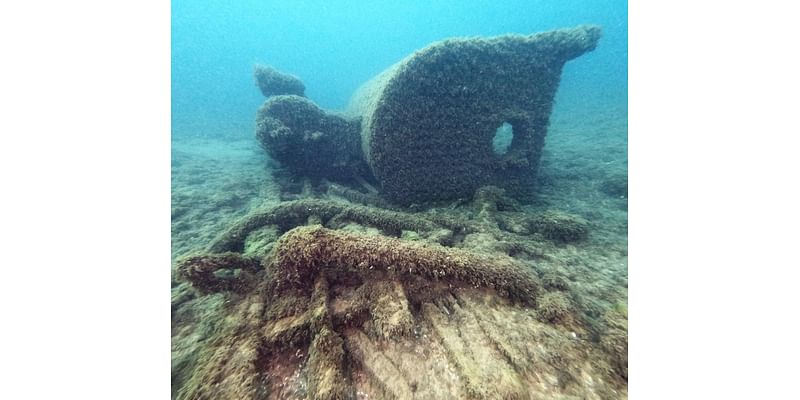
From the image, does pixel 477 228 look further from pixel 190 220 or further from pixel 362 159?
pixel 190 220

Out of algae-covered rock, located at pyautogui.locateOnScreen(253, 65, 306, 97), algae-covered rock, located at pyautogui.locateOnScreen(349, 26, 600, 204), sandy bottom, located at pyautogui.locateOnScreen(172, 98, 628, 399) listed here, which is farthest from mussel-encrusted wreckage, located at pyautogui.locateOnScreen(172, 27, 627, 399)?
algae-covered rock, located at pyautogui.locateOnScreen(253, 65, 306, 97)

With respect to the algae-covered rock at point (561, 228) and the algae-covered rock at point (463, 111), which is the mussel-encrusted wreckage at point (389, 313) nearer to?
the algae-covered rock at point (561, 228)

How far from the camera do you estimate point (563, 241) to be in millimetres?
4172

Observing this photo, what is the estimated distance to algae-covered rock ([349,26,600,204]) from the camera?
5480 millimetres

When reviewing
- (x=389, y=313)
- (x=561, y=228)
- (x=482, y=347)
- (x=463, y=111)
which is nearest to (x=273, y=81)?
(x=463, y=111)

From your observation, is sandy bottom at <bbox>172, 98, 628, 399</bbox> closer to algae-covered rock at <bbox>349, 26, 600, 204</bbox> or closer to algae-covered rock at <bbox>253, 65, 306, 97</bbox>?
algae-covered rock at <bbox>349, 26, 600, 204</bbox>

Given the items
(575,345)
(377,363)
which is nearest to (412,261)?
(377,363)

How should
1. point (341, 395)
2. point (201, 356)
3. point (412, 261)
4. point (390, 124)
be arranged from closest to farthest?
1. point (341, 395)
2. point (201, 356)
3. point (412, 261)
4. point (390, 124)

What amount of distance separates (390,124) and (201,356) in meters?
4.41

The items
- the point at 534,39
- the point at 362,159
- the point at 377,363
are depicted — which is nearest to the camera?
the point at 377,363

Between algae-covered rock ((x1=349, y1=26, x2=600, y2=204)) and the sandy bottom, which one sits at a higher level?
algae-covered rock ((x1=349, y1=26, x2=600, y2=204))

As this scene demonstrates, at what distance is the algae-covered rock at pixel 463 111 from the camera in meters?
5.48

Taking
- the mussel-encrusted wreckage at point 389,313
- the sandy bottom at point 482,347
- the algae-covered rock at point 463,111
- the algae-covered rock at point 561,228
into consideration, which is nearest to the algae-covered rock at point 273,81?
the algae-covered rock at point 463,111

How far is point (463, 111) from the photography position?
18.8 feet
